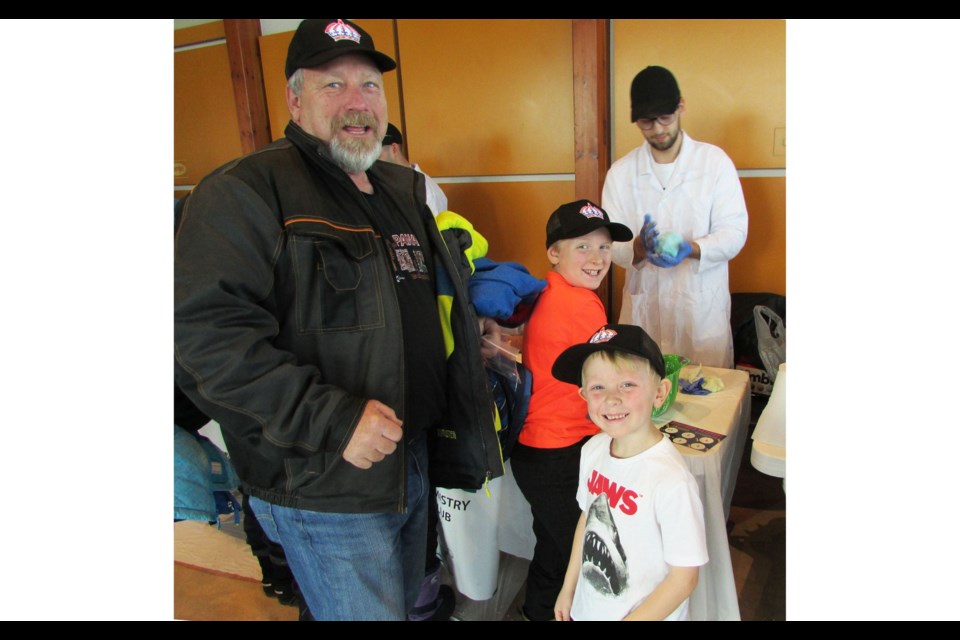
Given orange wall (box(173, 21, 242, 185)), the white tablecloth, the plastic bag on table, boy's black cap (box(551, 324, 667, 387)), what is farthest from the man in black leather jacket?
orange wall (box(173, 21, 242, 185))

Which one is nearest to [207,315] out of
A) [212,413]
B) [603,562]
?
[212,413]

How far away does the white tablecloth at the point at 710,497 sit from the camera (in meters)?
1.26

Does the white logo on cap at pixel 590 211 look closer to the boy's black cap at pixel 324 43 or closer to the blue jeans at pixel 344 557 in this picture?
the boy's black cap at pixel 324 43

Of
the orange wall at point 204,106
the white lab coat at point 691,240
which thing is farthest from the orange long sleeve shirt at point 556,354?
the orange wall at point 204,106

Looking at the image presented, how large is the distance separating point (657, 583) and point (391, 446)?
543mm

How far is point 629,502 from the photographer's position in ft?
3.52

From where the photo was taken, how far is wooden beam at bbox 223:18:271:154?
11.9 ft

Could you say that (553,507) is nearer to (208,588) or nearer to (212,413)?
(212,413)

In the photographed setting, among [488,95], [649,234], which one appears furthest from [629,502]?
[488,95]

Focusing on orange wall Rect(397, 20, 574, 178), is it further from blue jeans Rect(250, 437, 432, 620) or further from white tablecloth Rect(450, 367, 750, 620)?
blue jeans Rect(250, 437, 432, 620)

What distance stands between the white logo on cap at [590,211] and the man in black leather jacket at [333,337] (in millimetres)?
376

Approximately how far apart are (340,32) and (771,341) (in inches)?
79.0

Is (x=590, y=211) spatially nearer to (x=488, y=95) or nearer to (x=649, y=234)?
(x=649, y=234)

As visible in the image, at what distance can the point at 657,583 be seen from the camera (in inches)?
41.1
